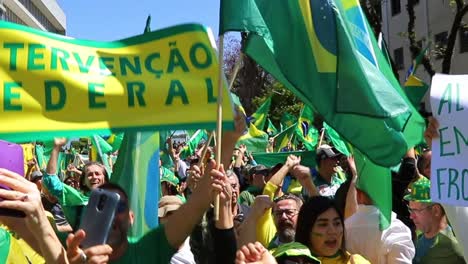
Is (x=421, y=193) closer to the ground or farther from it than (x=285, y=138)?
farther from it

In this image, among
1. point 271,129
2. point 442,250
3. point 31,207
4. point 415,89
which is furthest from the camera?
point 271,129

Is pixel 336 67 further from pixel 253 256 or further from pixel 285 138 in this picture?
pixel 285 138

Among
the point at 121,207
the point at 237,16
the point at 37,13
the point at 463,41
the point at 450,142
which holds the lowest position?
the point at 121,207

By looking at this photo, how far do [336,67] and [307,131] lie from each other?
1013 centimetres

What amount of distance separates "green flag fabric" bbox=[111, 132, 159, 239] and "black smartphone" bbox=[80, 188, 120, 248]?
4.76ft


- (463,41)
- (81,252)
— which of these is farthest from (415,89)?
(463,41)

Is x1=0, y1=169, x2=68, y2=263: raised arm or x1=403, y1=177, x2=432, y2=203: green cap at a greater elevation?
x1=0, y1=169, x2=68, y2=263: raised arm

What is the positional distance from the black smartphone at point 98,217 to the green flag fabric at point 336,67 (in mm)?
1691

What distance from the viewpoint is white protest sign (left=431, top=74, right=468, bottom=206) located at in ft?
12.0

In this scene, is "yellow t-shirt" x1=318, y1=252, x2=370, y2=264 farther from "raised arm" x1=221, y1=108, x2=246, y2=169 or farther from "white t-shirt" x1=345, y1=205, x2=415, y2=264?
"raised arm" x1=221, y1=108, x2=246, y2=169

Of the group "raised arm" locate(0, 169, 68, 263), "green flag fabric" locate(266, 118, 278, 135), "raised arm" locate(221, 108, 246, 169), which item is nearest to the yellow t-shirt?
"raised arm" locate(221, 108, 246, 169)

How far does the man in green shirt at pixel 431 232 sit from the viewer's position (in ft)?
14.6

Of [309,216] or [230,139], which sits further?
[309,216]

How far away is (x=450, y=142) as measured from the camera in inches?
149
